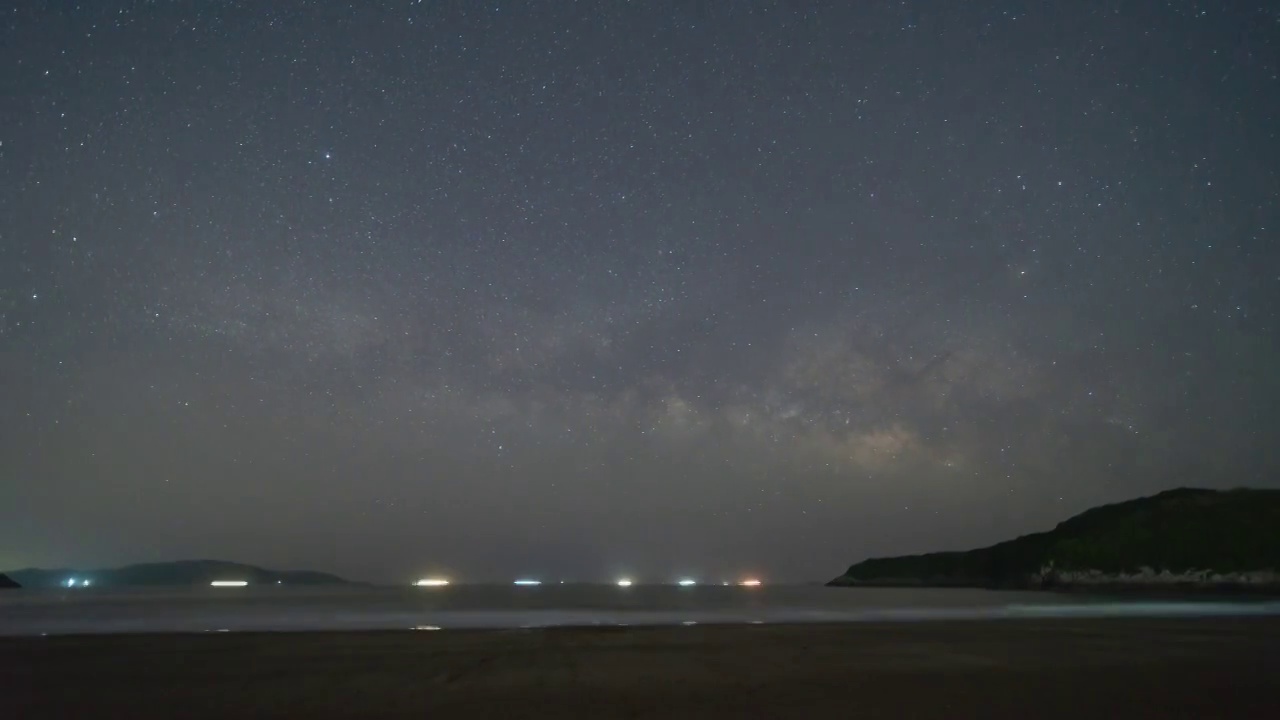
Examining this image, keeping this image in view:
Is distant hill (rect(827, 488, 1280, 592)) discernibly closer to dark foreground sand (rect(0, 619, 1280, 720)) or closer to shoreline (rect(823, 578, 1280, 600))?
shoreline (rect(823, 578, 1280, 600))

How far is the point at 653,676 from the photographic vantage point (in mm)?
18562

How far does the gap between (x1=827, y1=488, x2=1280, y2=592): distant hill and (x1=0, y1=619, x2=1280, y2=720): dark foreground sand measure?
90860mm

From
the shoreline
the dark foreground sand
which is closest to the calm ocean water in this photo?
the dark foreground sand

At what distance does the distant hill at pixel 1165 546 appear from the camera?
103 m

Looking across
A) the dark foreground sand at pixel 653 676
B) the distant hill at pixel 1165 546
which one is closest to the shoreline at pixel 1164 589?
the distant hill at pixel 1165 546

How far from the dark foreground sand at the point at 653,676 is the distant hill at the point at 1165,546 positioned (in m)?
90.9

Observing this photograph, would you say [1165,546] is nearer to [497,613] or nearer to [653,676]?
[497,613]

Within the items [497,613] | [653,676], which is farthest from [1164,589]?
[653,676]

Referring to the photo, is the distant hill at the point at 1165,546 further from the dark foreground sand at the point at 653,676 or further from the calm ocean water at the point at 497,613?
the dark foreground sand at the point at 653,676

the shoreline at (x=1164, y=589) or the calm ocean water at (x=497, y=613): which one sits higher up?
the calm ocean water at (x=497, y=613)

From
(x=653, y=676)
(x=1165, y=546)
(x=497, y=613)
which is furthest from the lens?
(x=1165, y=546)

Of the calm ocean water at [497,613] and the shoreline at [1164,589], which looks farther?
the shoreline at [1164,589]

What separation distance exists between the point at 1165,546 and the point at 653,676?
125 metres

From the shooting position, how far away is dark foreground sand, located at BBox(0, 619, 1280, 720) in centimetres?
1441
